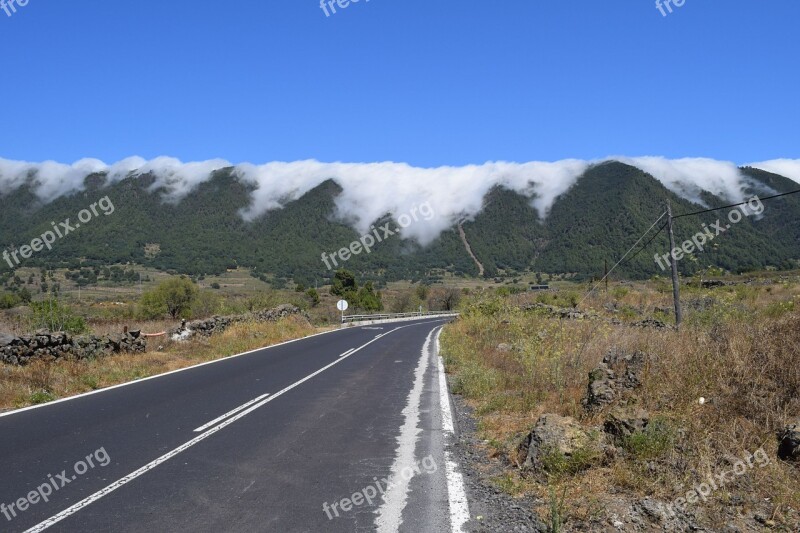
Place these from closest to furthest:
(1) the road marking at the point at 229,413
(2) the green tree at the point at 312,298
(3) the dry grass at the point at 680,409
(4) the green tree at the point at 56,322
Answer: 1. (3) the dry grass at the point at 680,409
2. (1) the road marking at the point at 229,413
3. (4) the green tree at the point at 56,322
4. (2) the green tree at the point at 312,298

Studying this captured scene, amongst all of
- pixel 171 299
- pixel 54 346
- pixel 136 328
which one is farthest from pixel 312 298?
pixel 54 346

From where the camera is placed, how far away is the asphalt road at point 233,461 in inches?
201

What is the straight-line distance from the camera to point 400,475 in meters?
6.33

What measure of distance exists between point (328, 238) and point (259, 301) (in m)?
89.9

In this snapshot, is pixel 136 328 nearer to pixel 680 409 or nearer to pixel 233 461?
pixel 233 461

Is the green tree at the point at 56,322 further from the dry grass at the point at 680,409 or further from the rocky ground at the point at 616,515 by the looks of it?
the rocky ground at the point at 616,515

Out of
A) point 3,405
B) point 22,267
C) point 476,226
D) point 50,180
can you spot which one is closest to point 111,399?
point 3,405

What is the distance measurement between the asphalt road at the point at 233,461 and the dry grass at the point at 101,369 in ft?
3.20

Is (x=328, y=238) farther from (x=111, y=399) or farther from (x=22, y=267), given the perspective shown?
(x=111, y=399)
